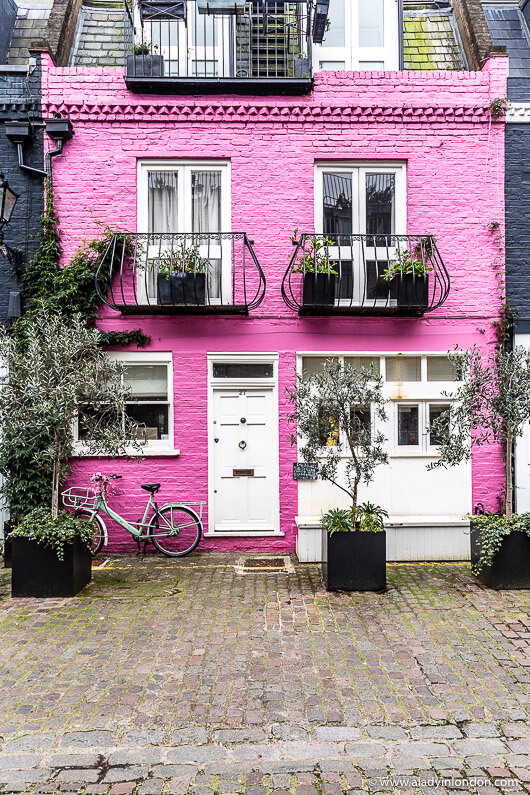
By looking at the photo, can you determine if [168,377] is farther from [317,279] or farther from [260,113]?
[260,113]

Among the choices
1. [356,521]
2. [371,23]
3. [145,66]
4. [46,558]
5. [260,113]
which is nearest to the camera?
[46,558]

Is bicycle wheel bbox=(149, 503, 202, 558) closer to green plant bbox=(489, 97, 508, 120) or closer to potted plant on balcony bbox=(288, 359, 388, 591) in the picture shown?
potted plant on balcony bbox=(288, 359, 388, 591)

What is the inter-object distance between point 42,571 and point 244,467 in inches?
129

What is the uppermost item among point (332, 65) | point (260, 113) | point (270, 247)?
point (332, 65)

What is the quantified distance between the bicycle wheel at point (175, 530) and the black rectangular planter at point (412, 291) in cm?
443

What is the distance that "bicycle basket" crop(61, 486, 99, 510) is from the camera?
332 inches

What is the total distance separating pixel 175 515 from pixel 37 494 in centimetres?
202

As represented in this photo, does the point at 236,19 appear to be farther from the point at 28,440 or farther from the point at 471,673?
the point at 471,673

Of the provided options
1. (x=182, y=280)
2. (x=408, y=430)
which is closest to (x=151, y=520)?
(x=182, y=280)

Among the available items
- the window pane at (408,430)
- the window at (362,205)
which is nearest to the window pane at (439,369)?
the window pane at (408,430)

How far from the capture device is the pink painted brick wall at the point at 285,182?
28.5 ft

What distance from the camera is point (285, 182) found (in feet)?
28.8

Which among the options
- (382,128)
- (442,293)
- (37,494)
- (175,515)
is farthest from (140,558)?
(382,128)

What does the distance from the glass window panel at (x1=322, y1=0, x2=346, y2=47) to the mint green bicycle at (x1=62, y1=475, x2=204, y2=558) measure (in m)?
7.68
